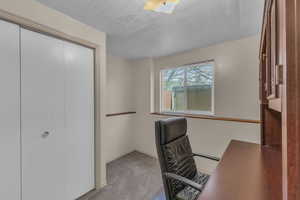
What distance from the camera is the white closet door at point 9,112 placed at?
129 cm

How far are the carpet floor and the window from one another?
1.28 metres

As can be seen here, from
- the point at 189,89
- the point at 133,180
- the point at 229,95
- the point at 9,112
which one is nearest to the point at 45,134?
the point at 9,112

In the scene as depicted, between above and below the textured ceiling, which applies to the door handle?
below

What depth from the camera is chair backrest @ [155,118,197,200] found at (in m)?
1.37

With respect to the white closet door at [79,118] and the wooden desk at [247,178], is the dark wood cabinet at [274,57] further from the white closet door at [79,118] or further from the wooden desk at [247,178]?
the white closet door at [79,118]

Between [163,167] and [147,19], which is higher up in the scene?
[147,19]

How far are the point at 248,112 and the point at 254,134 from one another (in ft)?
1.10

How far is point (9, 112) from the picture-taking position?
133cm

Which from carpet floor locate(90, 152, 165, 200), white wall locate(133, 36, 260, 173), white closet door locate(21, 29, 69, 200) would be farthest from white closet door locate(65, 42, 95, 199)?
white wall locate(133, 36, 260, 173)

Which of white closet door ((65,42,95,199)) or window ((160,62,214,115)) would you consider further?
window ((160,62,214,115))

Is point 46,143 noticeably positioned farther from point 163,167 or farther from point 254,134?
point 254,134

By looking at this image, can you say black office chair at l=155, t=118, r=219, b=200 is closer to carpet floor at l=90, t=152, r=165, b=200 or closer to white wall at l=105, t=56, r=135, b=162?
carpet floor at l=90, t=152, r=165, b=200

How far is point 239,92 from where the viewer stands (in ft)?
7.80

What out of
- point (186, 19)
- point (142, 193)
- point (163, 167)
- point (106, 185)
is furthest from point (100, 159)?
point (186, 19)
